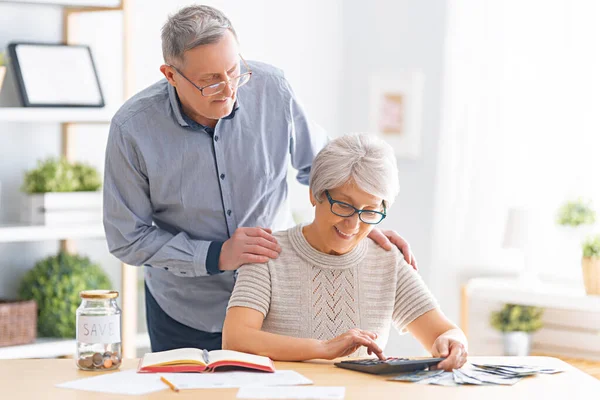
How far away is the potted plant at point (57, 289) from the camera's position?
3807mm

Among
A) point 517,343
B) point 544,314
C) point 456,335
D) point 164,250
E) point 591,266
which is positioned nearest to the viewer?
point 456,335

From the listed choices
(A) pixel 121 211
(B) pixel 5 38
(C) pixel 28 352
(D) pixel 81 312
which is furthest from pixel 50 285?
(D) pixel 81 312

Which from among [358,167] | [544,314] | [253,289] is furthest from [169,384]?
[544,314]

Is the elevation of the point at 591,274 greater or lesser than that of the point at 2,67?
lesser

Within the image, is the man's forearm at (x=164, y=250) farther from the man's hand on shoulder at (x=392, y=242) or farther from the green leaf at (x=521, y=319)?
the green leaf at (x=521, y=319)

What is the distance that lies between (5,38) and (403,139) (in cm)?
219

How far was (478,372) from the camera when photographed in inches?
84.4

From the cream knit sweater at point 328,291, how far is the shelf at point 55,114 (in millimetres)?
1552

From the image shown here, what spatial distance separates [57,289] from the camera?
381cm

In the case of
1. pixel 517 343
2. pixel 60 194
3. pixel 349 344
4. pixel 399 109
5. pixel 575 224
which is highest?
pixel 399 109

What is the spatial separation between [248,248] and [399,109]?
284 cm

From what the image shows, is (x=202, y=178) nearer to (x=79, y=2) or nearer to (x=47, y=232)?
(x=47, y=232)

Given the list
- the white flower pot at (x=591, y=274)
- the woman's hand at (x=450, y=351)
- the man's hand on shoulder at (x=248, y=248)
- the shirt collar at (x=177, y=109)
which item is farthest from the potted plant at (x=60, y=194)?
the white flower pot at (x=591, y=274)

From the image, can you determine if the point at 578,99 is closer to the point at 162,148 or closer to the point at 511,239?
the point at 511,239
